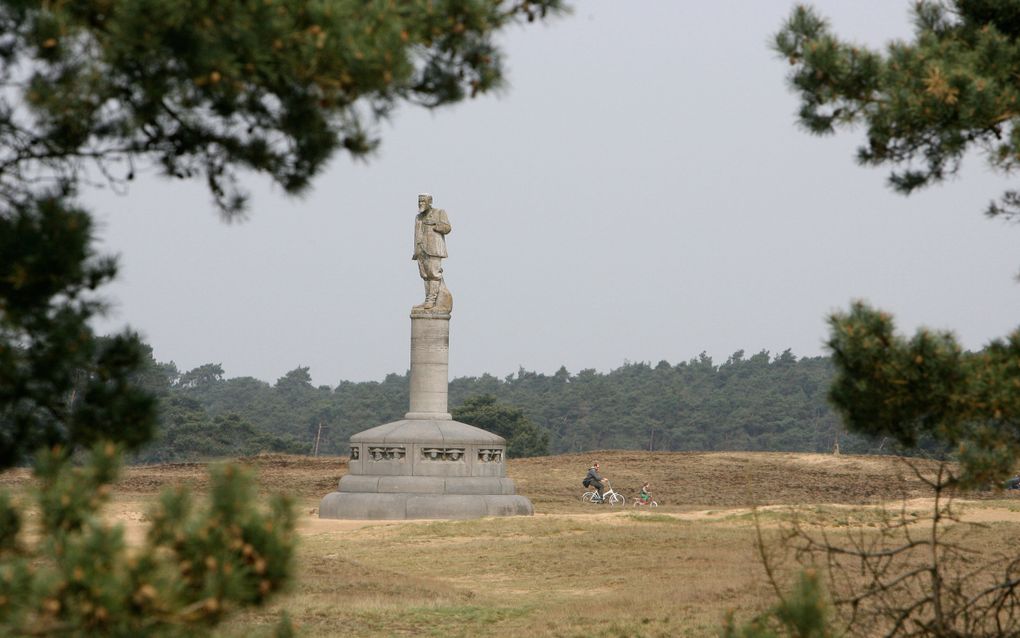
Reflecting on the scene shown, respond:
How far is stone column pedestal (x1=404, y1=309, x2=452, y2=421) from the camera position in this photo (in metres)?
24.7

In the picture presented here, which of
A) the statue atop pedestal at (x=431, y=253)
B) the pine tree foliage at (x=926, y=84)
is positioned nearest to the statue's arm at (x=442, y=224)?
the statue atop pedestal at (x=431, y=253)

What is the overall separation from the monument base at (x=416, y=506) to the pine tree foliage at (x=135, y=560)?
19.0m

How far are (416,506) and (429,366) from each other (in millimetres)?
2957

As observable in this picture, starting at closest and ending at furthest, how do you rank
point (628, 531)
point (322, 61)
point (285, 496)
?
point (285, 496) < point (322, 61) < point (628, 531)

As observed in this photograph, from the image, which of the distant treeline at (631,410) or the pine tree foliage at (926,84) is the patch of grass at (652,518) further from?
the distant treeline at (631,410)

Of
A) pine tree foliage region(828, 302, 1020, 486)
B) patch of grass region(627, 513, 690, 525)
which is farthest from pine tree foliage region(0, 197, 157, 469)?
patch of grass region(627, 513, 690, 525)

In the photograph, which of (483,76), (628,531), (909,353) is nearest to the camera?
(483,76)

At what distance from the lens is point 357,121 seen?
18.6ft

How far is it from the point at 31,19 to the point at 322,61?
126cm

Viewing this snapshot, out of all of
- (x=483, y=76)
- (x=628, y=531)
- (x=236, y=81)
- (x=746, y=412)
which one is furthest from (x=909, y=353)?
(x=746, y=412)

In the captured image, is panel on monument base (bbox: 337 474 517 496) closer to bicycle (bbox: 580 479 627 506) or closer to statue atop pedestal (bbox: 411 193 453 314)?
statue atop pedestal (bbox: 411 193 453 314)

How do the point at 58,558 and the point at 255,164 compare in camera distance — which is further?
the point at 255,164

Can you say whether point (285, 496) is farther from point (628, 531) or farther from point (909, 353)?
point (628, 531)

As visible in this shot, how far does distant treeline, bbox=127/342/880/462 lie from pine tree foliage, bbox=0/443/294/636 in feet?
192
